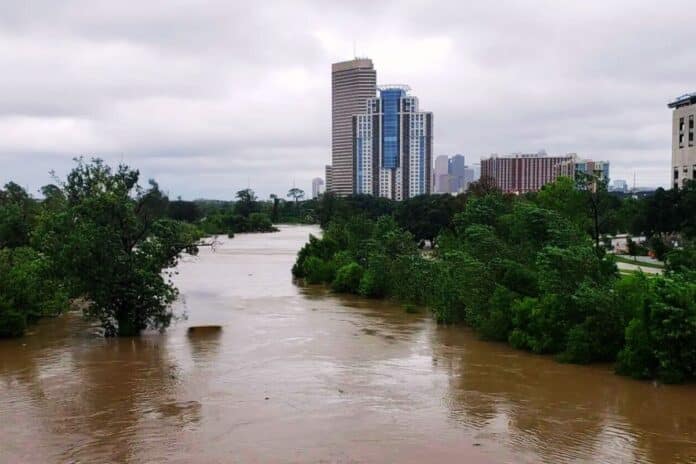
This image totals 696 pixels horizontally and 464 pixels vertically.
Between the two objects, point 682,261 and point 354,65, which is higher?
point 354,65

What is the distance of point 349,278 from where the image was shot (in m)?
38.6

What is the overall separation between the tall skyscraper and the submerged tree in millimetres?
143311

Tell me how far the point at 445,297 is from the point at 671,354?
1071 centimetres

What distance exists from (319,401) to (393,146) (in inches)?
5628

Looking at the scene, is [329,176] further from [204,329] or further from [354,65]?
[204,329]

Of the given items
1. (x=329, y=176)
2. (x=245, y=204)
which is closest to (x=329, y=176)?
(x=329, y=176)

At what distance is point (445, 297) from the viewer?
27.7 m

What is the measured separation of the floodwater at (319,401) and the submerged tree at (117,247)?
1142mm

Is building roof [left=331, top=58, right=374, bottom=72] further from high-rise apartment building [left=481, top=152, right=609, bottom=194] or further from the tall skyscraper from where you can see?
high-rise apartment building [left=481, top=152, right=609, bottom=194]

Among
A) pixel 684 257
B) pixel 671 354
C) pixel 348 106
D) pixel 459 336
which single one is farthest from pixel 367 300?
pixel 348 106

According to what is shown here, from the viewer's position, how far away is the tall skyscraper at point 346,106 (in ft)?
566

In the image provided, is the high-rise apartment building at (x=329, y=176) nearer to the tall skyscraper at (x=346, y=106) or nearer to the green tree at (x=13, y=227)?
the tall skyscraper at (x=346, y=106)

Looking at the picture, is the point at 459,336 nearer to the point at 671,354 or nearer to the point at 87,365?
the point at 671,354

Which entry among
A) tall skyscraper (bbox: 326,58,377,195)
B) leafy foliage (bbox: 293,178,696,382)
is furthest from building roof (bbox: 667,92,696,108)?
tall skyscraper (bbox: 326,58,377,195)
